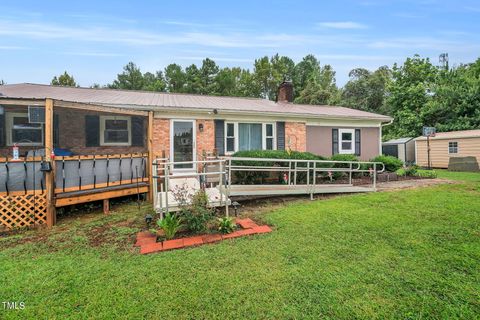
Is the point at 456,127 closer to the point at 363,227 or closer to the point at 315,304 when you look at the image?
the point at 363,227

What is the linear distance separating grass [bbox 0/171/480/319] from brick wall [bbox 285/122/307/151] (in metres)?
6.62

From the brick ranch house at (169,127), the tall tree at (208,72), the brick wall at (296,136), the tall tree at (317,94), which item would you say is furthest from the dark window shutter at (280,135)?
the tall tree at (208,72)

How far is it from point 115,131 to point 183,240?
710 centimetres

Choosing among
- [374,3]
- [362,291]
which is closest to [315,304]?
[362,291]

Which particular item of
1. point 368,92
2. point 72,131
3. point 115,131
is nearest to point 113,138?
point 115,131

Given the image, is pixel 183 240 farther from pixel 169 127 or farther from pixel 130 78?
pixel 130 78

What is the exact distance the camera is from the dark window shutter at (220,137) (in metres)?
9.95

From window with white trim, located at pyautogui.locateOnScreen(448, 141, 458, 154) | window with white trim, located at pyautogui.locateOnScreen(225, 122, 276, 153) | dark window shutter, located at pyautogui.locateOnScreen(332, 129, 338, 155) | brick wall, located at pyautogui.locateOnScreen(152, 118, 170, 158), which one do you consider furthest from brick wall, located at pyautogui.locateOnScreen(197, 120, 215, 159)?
window with white trim, located at pyautogui.locateOnScreen(448, 141, 458, 154)

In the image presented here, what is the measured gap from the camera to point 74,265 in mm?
3232

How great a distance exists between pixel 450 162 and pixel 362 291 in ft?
54.2

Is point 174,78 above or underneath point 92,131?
above

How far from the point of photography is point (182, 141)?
9.56 meters

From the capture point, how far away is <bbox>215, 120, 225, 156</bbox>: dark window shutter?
9953mm

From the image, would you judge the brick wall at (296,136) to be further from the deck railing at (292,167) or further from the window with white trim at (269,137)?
the deck railing at (292,167)
